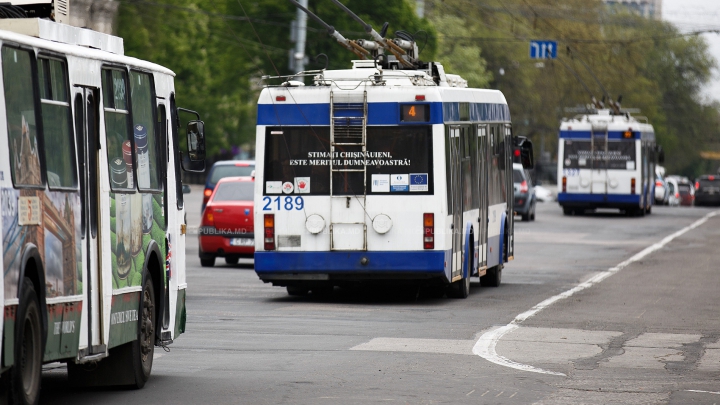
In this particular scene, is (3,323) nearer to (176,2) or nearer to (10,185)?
(10,185)

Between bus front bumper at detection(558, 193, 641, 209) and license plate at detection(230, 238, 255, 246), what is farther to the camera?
bus front bumper at detection(558, 193, 641, 209)

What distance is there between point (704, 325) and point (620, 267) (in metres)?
10.3

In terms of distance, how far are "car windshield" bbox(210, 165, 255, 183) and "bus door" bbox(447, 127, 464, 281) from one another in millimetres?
11678

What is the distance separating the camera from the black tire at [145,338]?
1058cm

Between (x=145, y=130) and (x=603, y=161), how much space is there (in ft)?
128

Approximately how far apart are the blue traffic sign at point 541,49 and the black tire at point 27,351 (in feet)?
164

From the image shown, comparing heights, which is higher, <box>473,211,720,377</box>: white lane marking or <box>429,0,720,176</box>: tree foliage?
<box>429,0,720,176</box>: tree foliage

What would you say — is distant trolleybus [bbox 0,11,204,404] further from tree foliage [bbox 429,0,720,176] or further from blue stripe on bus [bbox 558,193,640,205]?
tree foliage [bbox 429,0,720,176]

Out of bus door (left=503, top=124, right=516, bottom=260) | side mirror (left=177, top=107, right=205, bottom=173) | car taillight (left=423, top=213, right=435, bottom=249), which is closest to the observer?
side mirror (left=177, top=107, right=205, bottom=173)

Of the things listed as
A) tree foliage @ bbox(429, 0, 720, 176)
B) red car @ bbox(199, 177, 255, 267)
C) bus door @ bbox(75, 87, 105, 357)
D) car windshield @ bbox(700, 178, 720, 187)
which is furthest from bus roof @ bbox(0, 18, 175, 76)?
car windshield @ bbox(700, 178, 720, 187)

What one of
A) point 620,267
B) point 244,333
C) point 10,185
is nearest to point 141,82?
point 10,185

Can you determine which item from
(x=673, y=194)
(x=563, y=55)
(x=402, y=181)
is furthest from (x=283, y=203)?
(x=563, y=55)

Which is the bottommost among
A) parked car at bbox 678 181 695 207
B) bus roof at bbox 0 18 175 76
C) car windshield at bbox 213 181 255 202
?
parked car at bbox 678 181 695 207

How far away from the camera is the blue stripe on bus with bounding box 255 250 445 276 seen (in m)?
17.6
